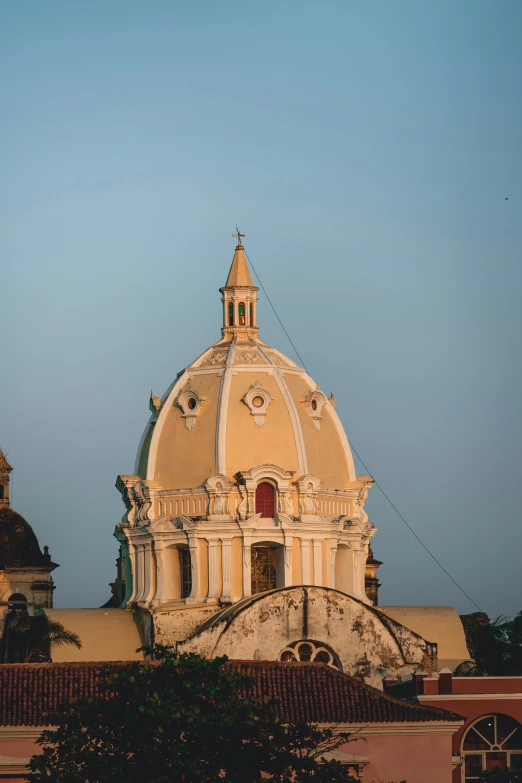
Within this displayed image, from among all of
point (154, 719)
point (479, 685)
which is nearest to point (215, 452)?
point (479, 685)

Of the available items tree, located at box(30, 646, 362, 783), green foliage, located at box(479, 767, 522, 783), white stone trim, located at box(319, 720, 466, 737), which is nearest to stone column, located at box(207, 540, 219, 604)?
white stone trim, located at box(319, 720, 466, 737)

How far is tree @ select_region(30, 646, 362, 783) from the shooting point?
46.9 m

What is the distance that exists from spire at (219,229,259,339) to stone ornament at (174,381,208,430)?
4.08 meters

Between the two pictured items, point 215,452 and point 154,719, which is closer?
point 154,719

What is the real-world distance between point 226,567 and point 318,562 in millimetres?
3327

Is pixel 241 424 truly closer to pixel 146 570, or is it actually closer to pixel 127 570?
pixel 146 570

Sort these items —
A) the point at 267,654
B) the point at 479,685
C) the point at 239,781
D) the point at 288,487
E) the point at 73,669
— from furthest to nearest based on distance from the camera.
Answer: the point at 288,487
the point at 267,654
the point at 479,685
the point at 73,669
the point at 239,781

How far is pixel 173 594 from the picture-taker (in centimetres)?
7762

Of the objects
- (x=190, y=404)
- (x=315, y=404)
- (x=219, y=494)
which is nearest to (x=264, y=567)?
(x=219, y=494)

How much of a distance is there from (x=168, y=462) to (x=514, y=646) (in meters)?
13.3

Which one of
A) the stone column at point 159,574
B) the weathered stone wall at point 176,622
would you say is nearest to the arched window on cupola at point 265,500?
the stone column at point 159,574

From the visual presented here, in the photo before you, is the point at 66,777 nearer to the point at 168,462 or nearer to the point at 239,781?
the point at 239,781

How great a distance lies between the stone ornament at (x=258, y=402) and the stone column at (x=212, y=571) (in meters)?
4.42

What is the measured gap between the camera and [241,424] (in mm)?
78062
